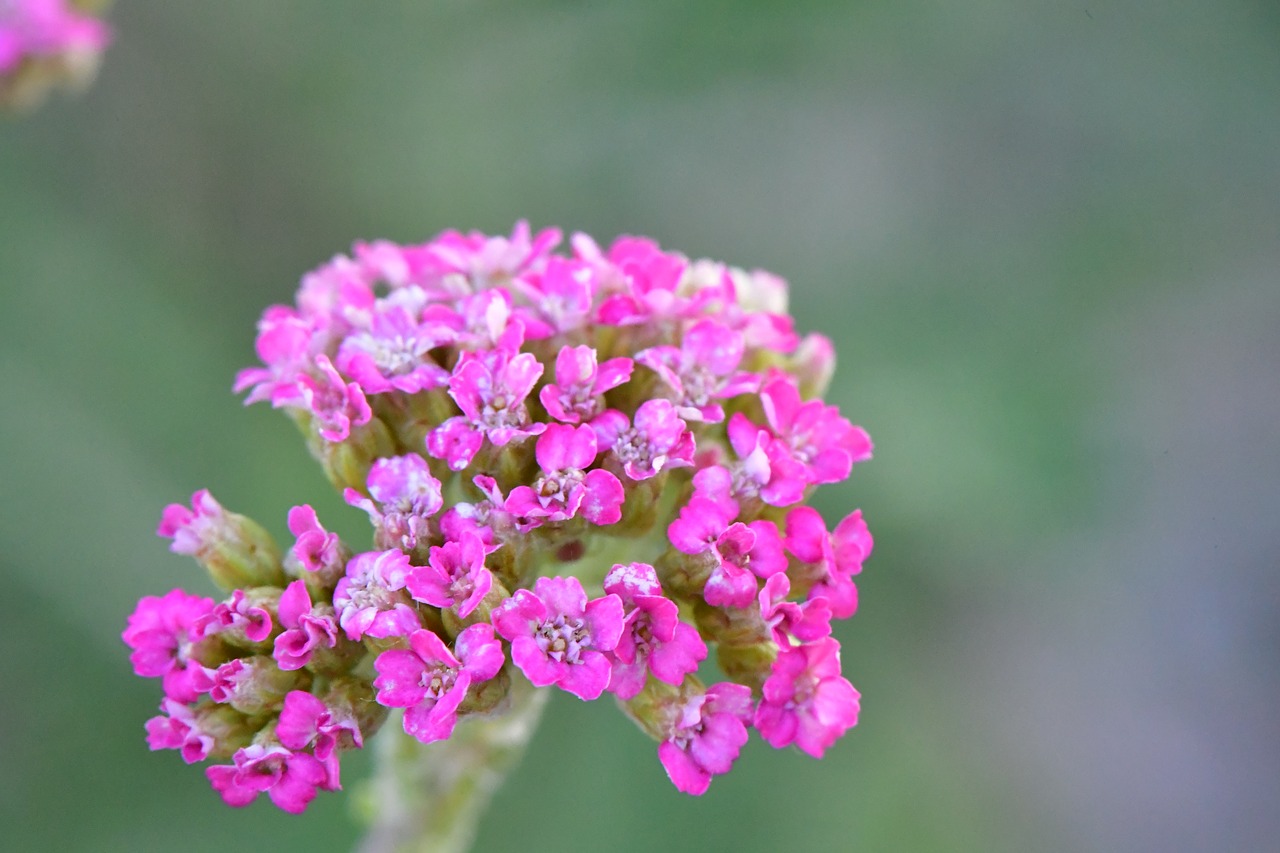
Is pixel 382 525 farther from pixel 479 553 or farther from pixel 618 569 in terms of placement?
pixel 618 569

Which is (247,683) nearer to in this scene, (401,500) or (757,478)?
(401,500)

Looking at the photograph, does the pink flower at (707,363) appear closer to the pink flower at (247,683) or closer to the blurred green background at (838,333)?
the pink flower at (247,683)

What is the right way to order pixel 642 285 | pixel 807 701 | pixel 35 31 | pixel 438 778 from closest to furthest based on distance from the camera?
1. pixel 807 701
2. pixel 642 285
3. pixel 438 778
4. pixel 35 31

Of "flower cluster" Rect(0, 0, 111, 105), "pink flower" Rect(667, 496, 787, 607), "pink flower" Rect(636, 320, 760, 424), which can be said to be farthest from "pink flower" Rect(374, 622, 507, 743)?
"flower cluster" Rect(0, 0, 111, 105)

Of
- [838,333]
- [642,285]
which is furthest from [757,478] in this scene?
[838,333]

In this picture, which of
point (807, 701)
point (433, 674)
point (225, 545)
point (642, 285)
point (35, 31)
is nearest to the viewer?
point (433, 674)

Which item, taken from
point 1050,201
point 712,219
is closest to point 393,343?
point 712,219

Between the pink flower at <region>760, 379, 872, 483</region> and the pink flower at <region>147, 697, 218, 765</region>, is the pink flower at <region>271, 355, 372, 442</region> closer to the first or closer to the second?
the pink flower at <region>147, 697, 218, 765</region>
